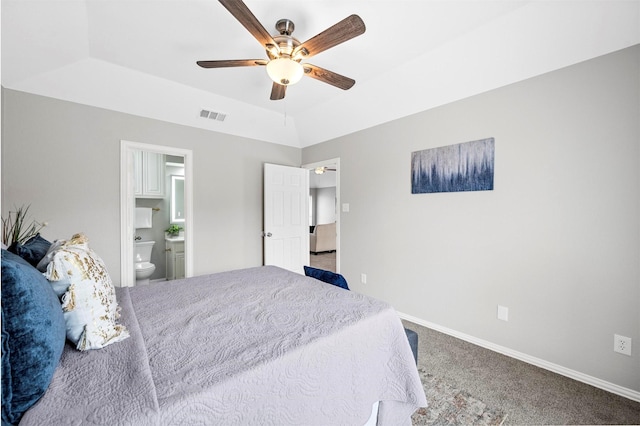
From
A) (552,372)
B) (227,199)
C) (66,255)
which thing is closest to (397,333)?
(66,255)

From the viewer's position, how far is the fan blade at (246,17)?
1354 mm

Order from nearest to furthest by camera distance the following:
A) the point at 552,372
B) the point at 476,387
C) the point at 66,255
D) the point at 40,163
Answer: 1. the point at 66,255
2. the point at 476,387
3. the point at 552,372
4. the point at 40,163

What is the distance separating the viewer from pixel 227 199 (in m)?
3.65

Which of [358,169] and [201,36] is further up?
[201,36]

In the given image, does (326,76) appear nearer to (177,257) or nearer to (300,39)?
(300,39)

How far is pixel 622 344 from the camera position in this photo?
6.01 ft

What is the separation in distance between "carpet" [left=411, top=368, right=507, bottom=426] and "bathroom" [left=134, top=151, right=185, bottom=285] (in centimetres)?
370

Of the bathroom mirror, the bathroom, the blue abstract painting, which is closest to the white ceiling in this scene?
the blue abstract painting

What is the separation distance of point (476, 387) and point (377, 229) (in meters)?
1.82

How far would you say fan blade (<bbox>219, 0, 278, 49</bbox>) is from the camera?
53.3 inches

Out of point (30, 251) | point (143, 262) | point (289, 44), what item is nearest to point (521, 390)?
point (289, 44)

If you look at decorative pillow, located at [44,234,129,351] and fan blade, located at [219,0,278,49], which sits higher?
fan blade, located at [219,0,278,49]

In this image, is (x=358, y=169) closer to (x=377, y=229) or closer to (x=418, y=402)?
(x=377, y=229)

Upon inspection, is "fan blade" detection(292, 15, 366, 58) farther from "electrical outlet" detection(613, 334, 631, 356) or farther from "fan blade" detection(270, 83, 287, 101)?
"electrical outlet" detection(613, 334, 631, 356)
